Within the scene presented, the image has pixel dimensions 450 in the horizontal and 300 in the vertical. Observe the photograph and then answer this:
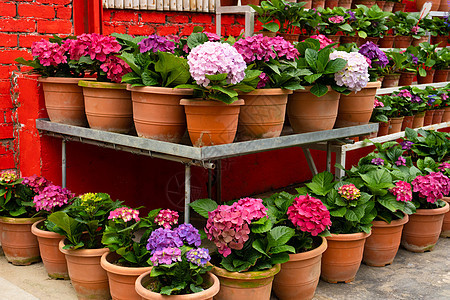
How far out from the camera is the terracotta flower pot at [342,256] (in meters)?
3.09

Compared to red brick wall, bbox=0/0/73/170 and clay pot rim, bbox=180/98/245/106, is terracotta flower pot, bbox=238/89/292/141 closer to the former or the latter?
clay pot rim, bbox=180/98/245/106

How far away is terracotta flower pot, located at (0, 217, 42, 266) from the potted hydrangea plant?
58.7 inches

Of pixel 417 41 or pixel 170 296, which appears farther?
pixel 417 41

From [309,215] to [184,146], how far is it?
789mm

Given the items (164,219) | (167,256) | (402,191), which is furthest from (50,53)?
(402,191)

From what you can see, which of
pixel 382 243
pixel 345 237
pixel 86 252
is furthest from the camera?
pixel 382 243

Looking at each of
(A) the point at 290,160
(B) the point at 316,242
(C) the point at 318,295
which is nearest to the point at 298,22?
(A) the point at 290,160

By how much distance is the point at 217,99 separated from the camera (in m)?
2.48

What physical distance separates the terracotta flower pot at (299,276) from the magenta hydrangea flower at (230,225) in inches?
14.4

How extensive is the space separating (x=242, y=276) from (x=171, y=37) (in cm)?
150

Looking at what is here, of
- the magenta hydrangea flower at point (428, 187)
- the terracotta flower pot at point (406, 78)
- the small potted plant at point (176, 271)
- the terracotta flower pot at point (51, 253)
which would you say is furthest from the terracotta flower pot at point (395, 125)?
the terracotta flower pot at point (51, 253)

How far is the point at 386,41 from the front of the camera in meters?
5.42

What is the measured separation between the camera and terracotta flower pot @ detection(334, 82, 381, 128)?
3494 millimetres

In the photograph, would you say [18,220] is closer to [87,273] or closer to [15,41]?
[87,273]
